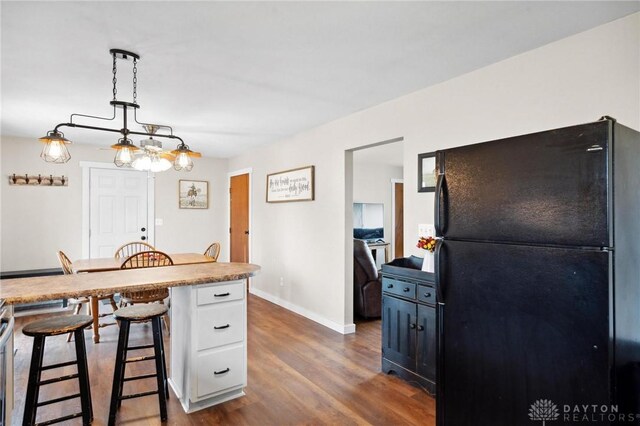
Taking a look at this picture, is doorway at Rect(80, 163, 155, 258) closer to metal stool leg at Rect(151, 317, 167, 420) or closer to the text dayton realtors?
metal stool leg at Rect(151, 317, 167, 420)

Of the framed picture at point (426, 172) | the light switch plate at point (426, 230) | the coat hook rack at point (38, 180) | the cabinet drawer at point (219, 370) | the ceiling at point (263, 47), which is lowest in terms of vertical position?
the cabinet drawer at point (219, 370)

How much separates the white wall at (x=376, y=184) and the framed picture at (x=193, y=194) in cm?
292

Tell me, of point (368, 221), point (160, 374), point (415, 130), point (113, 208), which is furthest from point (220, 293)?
point (368, 221)

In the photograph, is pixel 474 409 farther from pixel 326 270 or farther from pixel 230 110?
pixel 230 110

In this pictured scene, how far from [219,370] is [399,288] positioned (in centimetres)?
142

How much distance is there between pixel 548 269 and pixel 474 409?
733 millimetres

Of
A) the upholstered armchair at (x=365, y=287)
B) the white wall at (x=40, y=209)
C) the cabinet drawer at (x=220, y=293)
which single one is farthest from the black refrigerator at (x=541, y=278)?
the white wall at (x=40, y=209)

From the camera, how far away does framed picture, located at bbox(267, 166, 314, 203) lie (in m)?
4.41

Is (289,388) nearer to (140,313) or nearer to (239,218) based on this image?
(140,313)

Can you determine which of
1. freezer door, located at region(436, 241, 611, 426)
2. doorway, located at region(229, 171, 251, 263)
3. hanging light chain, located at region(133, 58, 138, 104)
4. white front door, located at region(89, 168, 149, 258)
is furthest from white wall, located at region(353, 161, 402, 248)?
freezer door, located at region(436, 241, 611, 426)

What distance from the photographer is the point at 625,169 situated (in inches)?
51.7

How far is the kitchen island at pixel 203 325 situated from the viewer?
7.15 ft

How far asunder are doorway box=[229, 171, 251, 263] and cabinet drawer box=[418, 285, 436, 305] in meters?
3.81

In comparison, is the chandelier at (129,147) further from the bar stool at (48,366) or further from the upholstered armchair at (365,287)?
the upholstered armchair at (365,287)
